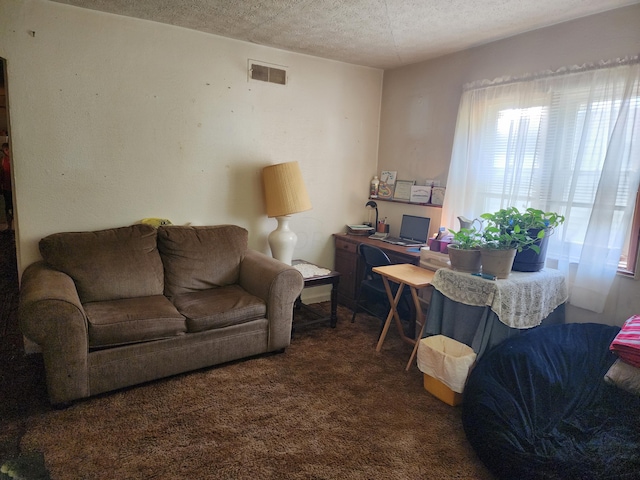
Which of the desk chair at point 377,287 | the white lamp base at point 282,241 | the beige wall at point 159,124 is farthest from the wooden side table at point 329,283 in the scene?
the beige wall at point 159,124

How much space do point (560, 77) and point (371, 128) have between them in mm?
1878

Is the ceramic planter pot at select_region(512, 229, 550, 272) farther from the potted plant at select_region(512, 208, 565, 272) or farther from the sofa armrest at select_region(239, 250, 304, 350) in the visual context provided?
the sofa armrest at select_region(239, 250, 304, 350)

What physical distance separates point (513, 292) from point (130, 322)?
226 cm

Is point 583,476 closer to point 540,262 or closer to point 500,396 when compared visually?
point 500,396

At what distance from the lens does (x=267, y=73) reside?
342cm

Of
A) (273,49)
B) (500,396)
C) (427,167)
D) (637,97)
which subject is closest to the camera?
(500,396)

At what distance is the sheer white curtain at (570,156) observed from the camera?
7.64 feet

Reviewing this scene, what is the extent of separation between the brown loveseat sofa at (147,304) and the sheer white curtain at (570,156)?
1.79 metres

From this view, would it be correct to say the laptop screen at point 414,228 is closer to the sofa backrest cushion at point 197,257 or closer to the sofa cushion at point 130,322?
the sofa backrest cushion at point 197,257

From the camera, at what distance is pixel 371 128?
4.13m

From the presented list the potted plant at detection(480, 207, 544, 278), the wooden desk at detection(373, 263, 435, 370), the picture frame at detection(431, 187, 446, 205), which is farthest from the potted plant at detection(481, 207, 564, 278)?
the picture frame at detection(431, 187, 446, 205)

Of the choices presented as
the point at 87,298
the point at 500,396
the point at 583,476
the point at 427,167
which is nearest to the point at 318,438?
the point at 500,396

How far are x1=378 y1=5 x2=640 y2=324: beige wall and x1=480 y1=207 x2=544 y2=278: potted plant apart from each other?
712 mm

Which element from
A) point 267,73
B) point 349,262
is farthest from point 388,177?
point 267,73
